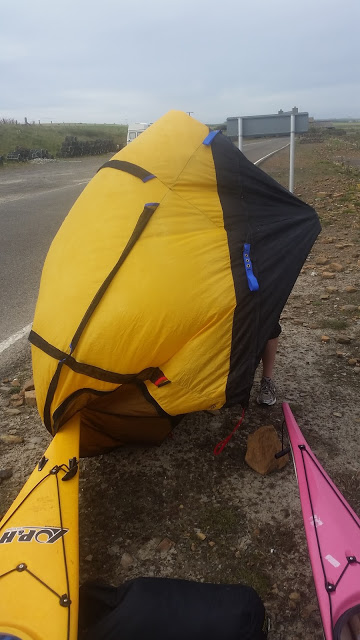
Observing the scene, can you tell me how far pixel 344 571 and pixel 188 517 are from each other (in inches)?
30.9

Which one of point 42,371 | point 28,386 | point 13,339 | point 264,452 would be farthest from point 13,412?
point 264,452

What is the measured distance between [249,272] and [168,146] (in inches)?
32.8

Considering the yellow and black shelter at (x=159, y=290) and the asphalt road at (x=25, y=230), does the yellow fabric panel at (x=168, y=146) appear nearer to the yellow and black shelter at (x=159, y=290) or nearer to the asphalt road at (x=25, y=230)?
the yellow and black shelter at (x=159, y=290)

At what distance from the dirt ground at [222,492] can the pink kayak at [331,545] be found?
0.16 m

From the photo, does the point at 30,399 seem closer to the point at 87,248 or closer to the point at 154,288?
the point at 87,248

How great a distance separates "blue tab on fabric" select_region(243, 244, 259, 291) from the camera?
2.56 metres

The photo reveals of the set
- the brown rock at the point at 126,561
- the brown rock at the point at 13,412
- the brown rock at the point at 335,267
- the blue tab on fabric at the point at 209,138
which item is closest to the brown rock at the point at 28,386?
the brown rock at the point at 13,412

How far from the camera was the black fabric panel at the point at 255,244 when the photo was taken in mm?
2561

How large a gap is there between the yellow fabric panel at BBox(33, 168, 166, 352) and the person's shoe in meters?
1.39

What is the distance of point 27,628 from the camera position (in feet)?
5.85

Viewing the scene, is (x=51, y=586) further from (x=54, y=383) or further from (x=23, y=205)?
(x=23, y=205)

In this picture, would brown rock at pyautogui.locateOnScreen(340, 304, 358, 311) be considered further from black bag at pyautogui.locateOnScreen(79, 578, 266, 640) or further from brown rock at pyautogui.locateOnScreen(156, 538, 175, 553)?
black bag at pyautogui.locateOnScreen(79, 578, 266, 640)

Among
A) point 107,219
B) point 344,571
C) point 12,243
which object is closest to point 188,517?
point 344,571

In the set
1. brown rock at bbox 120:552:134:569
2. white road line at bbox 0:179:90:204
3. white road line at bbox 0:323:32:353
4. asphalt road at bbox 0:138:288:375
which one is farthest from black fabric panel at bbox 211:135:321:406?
white road line at bbox 0:179:90:204
